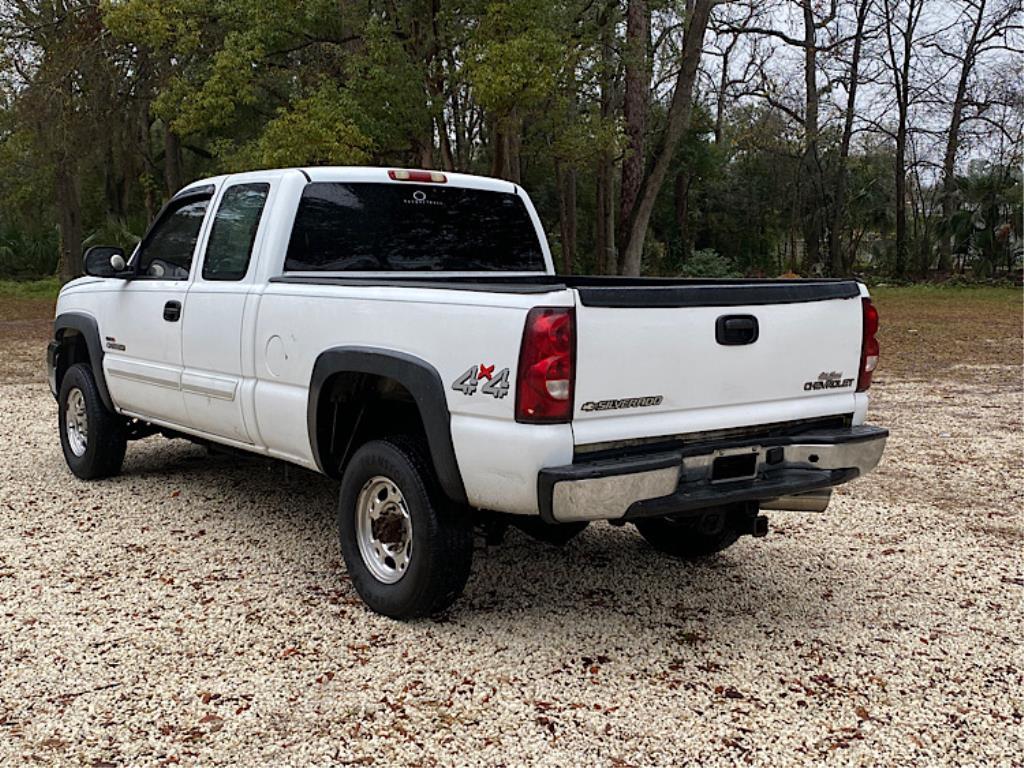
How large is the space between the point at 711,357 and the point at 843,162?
3363 cm

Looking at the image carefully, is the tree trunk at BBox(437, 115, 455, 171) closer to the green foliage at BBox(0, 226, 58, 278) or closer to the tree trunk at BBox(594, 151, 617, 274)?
the tree trunk at BBox(594, 151, 617, 274)

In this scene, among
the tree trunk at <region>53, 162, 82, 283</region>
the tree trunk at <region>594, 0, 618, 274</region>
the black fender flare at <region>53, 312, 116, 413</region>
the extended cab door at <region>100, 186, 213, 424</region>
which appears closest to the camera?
the extended cab door at <region>100, 186, 213, 424</region>

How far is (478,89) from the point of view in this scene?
1313 cm

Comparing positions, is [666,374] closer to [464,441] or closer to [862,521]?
[464,441]

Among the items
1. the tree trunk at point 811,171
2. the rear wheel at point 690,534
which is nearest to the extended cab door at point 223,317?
the rear wheel at point 690,534

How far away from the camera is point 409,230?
539cm

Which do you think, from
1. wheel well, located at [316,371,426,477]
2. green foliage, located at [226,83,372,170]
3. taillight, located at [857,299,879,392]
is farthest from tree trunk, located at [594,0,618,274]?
wheel well, located at [316,371,426,477]

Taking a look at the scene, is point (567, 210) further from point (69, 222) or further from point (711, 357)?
point (711, 357)

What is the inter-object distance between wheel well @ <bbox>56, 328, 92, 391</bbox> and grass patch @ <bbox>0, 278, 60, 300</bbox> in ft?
82.0

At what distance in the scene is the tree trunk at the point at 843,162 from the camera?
33.9 metres

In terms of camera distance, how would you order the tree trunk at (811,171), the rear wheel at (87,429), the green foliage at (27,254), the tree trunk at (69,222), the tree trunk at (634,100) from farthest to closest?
the green foliage at (27,254)
the tree trunk at (811,171)
the tree trunk at (69,222)
the tree trunk at (634,100)
the rear wheel at (87,429)

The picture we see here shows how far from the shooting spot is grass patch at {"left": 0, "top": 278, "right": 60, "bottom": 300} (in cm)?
3083

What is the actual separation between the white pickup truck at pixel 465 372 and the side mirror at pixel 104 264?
2cm

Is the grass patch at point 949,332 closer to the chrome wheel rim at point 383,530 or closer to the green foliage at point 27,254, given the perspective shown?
the chrome wheel rim at point 383,530
